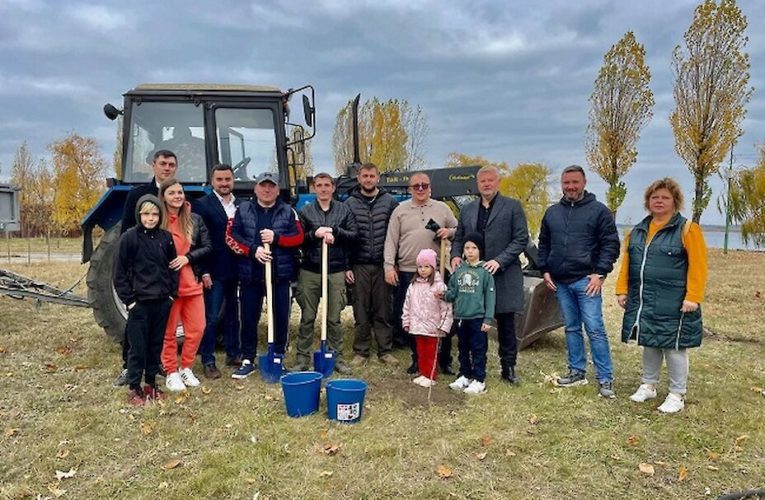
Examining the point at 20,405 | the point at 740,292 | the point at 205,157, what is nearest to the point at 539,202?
the point at 740,292

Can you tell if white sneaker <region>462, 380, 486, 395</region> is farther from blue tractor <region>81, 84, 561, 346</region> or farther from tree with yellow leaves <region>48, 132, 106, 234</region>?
tree with yellow leaves <region>48, 132, 106, 234</region>

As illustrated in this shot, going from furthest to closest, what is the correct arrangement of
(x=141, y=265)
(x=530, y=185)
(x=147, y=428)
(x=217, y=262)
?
(x=530, y=185), (x=217, y=262), (x=141, y=265), (x=147, y=428)

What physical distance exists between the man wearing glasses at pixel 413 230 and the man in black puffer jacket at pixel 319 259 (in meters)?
0.36

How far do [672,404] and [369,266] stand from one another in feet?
8.37

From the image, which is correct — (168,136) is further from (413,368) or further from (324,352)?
(413,368)

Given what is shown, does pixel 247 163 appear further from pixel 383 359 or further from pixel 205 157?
pixel 383 359

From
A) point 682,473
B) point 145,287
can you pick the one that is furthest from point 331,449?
point 682,473

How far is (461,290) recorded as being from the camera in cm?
430

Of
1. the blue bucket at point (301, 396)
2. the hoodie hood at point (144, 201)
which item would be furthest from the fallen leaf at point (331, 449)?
the hoodie hood at point (144, 201)

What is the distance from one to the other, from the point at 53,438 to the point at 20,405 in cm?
77

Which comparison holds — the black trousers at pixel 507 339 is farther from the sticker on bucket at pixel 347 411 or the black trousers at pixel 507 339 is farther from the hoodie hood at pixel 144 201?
the hoodie hood at pixel 144 201

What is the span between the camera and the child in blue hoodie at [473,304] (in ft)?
14.0

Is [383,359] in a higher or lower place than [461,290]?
lower

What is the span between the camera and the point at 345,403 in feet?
11.9
